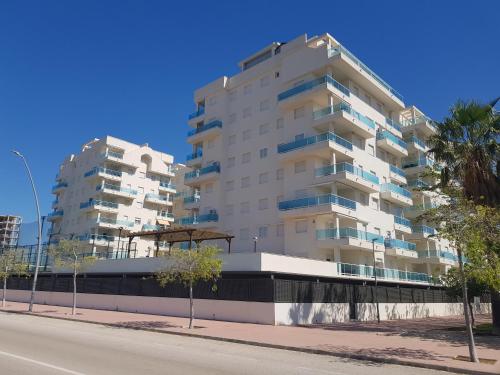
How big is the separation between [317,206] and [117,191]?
3881 cm

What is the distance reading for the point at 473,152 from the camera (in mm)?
24203

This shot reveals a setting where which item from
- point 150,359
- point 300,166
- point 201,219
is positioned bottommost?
point 150,359

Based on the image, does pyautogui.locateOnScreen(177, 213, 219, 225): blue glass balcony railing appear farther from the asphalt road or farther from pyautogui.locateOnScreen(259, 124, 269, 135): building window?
the asphalt road

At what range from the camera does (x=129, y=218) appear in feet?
218

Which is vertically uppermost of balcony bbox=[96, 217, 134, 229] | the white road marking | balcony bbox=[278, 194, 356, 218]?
balcony bbox=[96, 217, 134, 229]

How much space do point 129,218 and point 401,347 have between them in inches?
2199

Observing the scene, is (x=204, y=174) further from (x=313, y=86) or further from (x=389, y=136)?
(x=389, y=136)

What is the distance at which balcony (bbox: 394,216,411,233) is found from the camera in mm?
45719

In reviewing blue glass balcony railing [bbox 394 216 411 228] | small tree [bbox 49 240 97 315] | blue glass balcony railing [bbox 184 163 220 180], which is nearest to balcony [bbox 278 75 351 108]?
blue glass balcony railing [bbox 184 163 220 180]

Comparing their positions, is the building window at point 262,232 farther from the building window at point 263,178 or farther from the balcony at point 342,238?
the balcony at point 342,238

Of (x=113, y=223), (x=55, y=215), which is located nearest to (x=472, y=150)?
(x=113, y=223)

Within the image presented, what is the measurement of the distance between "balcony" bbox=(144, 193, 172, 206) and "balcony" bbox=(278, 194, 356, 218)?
3625cm

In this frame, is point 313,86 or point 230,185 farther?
point 230,185

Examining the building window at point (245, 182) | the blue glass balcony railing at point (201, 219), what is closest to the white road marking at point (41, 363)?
the building window at point (245, 182)
